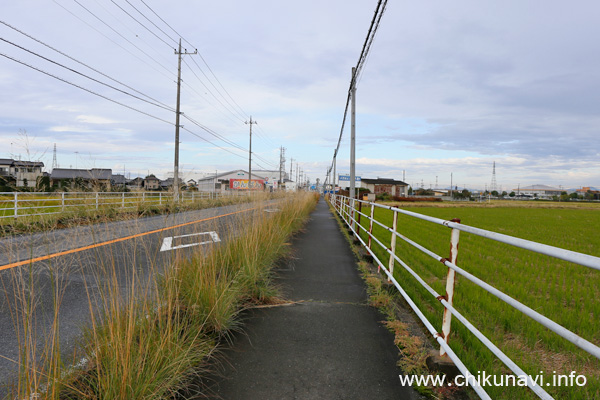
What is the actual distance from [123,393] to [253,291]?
7.61 ft

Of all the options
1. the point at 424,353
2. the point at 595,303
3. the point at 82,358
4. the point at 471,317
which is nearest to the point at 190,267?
the point at 82,358

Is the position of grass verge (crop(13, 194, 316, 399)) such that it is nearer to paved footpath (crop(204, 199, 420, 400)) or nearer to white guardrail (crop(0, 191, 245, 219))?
paved footpath (crop(204, 199, 420, 400))

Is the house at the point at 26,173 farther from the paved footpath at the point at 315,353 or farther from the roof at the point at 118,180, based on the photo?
the roof at the point at 118,180

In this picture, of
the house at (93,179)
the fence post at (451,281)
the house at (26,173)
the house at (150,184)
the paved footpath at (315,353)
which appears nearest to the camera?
the paved footpath at (315,353)

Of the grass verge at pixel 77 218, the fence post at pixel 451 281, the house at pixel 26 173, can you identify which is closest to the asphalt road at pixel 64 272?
→ the grass verge at pixel 77 218

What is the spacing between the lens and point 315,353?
2848mm

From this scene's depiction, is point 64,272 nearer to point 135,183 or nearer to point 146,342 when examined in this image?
point 146,342

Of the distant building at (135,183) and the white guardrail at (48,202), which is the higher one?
the distant building at (135,183)

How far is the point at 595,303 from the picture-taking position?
4.37 m

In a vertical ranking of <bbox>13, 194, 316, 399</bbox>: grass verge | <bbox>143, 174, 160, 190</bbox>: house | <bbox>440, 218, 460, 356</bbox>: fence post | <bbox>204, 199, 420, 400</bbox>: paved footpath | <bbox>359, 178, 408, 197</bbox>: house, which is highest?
<bbox>359, 178, 408, 197</bbox>: house

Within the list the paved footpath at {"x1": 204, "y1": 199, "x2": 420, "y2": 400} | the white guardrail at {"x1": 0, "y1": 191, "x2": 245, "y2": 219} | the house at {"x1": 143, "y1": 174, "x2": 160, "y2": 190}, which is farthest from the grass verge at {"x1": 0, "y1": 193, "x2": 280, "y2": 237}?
the paved footpath at {"x1": 204, "y1": 199, "x2": 420, "y2": 400}

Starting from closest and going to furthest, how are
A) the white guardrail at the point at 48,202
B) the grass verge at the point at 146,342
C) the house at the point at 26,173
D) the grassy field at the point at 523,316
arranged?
1. the grass verge at the point at 146,342
2. the grassy field at the point at 523,316
3. the house at the point at 26,173
4. the white guardrail at the point at 48,202

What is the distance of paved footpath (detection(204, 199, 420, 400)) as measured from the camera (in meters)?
2.33

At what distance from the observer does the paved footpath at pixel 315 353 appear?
2.33 metres
